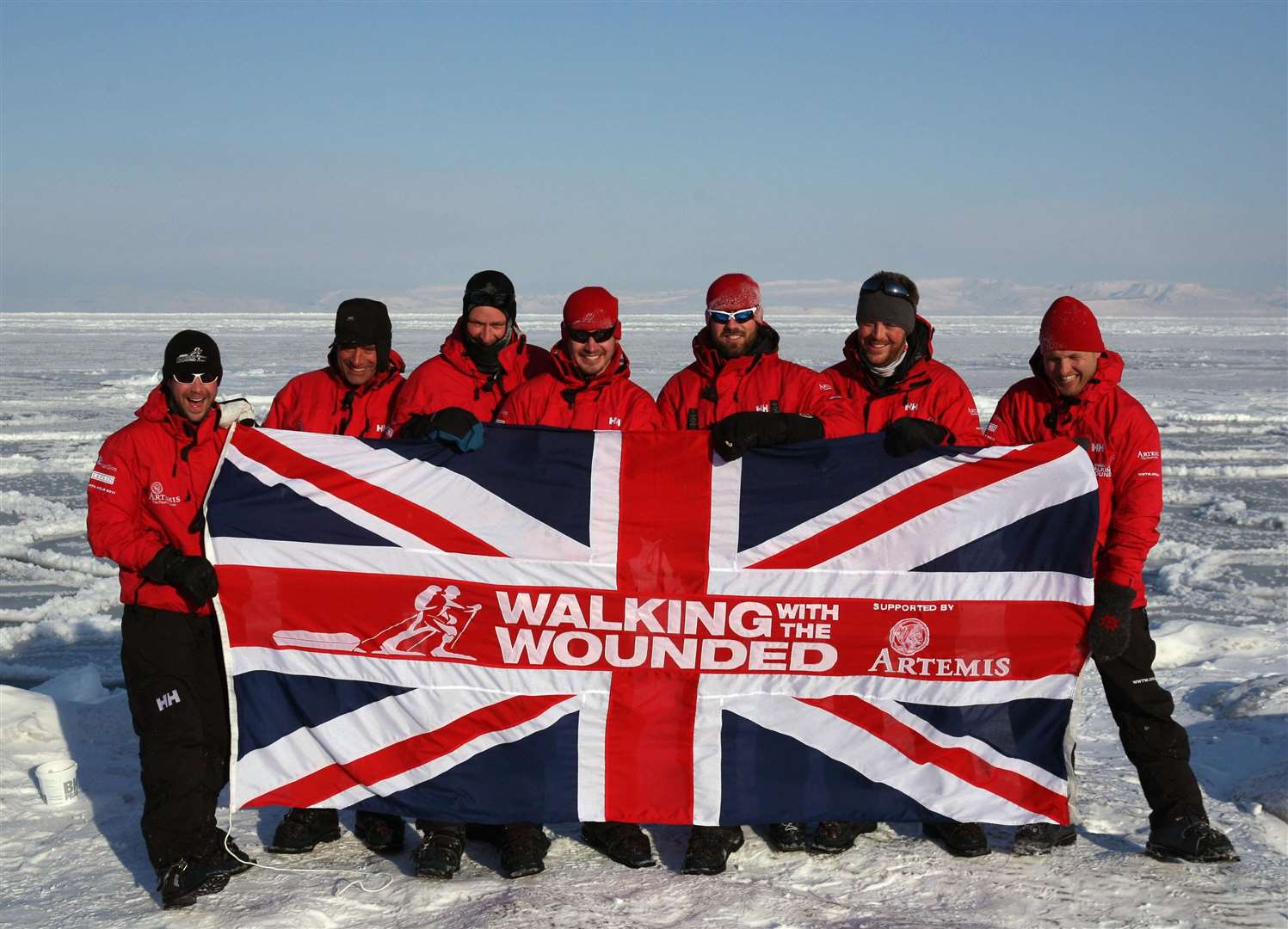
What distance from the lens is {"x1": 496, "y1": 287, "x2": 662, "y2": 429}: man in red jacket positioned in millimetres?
3715

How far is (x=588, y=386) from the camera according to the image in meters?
3.81

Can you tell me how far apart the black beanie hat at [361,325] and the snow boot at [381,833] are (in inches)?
63.2

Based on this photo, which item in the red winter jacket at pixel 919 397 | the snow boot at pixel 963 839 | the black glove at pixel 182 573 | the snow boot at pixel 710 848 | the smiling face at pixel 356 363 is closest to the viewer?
the black glove at pixel 182 573

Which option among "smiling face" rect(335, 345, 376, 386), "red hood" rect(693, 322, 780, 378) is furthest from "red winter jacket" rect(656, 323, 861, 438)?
"smiling face" rect(335, 345, 376, 386)

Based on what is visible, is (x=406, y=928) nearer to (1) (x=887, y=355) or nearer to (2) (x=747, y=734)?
(2) (x=747, y=734)

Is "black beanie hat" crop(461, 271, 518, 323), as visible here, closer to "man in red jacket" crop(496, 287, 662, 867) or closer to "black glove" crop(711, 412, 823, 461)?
"man in red jacket" crop(496, 287, 662, 867)

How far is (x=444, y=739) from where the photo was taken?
355 centimetres

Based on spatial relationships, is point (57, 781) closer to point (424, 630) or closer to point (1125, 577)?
point (424, 630)

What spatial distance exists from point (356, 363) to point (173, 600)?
1031 millimetres

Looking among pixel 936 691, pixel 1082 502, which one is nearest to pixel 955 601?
pixel 936 691

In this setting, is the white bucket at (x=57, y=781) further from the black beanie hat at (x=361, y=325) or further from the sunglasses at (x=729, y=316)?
the sunglasses at (x=729, y=316)

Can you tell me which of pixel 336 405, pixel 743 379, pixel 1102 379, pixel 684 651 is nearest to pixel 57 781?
pixel 336 405

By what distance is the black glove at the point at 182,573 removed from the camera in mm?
3279

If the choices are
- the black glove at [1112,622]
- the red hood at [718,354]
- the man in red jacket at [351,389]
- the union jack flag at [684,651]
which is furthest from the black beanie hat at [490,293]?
the black glove at [1112,622]
